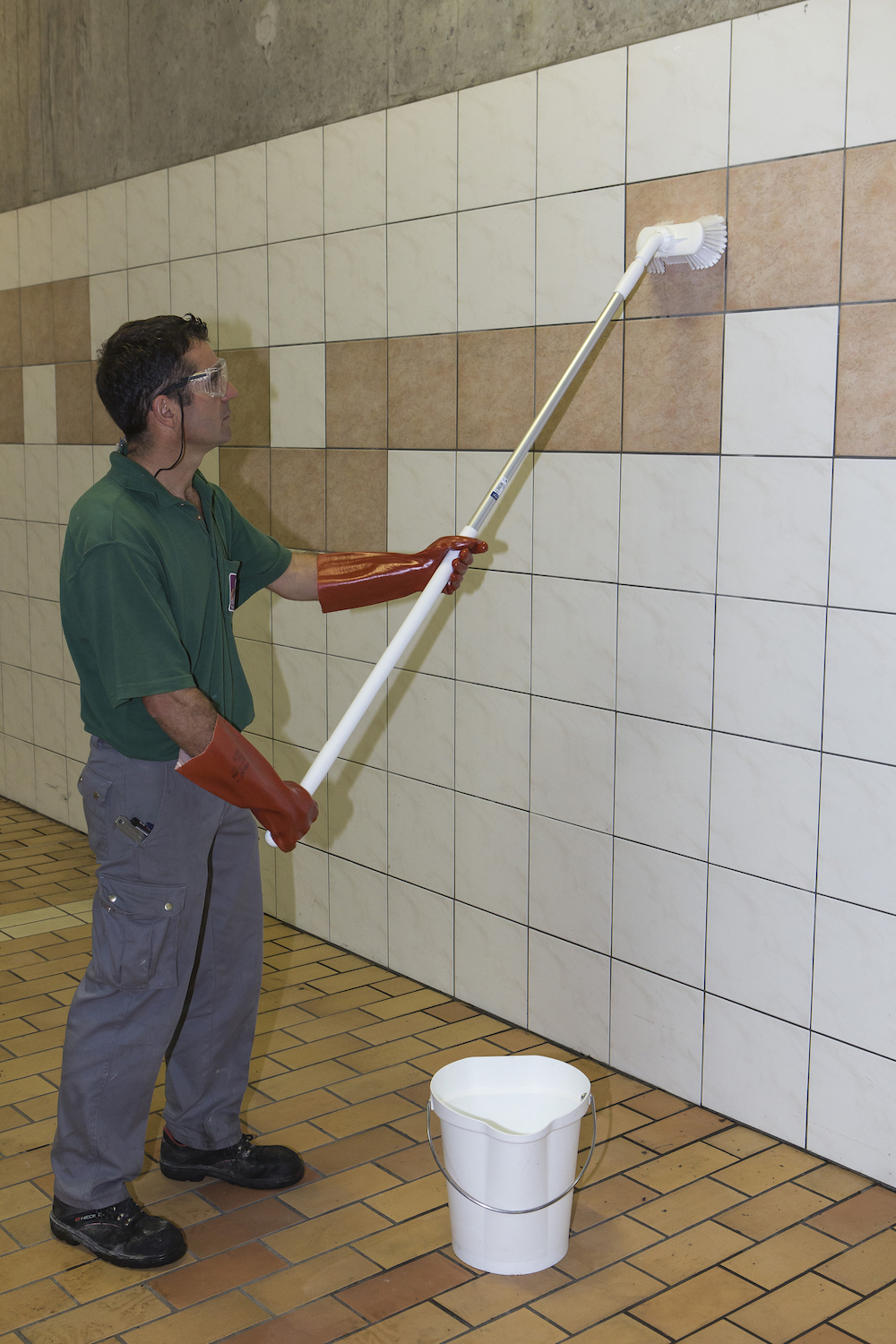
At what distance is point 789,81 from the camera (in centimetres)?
204

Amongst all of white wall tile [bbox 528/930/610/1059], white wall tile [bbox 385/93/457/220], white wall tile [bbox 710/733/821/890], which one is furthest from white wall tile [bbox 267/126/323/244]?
white wall tile [bbox 528/930/610/1059]

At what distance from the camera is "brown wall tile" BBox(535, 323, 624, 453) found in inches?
94.3

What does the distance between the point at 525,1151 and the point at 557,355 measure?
58.8 inches

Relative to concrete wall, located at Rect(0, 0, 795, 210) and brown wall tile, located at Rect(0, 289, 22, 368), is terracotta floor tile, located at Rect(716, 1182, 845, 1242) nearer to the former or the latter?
concrete wall, located at Rect(0, 0, 795, 210)

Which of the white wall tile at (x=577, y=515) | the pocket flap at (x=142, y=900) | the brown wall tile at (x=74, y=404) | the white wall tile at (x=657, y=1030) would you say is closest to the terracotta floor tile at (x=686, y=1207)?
the white wall tile at (x=657, y=1030)

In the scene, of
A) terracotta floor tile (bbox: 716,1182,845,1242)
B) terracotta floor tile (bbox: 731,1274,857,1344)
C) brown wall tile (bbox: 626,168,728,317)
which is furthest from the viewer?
brown wall tile (bbox: 626,168,728,317)

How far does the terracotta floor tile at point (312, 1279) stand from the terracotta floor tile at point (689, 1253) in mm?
421

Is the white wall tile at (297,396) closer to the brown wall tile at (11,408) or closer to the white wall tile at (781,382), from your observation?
the white wall tile at (781,382)

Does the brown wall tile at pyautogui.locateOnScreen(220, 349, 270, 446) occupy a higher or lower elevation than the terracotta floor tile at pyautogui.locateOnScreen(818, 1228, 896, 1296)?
higher

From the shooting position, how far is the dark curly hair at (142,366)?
1912 mm

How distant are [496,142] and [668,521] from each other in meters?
0.89

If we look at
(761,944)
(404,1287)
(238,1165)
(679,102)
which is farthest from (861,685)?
(238,1165)

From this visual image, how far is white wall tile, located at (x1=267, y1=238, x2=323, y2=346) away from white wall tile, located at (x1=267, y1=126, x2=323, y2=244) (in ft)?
0.11

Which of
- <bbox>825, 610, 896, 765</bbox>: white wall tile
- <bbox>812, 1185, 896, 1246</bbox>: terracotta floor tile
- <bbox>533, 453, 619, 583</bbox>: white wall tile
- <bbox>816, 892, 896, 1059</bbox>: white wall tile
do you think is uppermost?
<bbox>533, 453, 619, 583</bbox>: white wall tile
